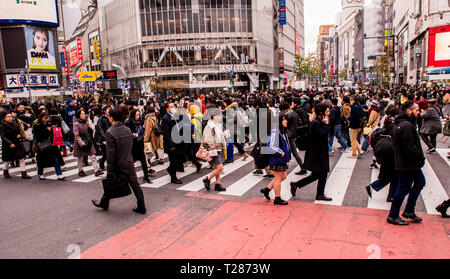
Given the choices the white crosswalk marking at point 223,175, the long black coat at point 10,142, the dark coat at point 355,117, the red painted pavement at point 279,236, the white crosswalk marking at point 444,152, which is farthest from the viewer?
the dark coat at point 355,117

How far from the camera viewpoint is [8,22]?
180 ft

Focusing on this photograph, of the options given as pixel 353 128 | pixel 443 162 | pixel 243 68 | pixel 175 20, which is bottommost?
pixel 443 162

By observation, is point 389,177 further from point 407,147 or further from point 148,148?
point 148,148

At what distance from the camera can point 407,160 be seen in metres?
5.39

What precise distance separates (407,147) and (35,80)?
62850 millimetres

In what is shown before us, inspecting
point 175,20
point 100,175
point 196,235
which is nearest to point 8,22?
point 175,20

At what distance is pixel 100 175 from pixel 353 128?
7674mm

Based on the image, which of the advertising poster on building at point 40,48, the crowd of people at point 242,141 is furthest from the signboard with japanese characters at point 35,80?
the crowd of people at point 242,141

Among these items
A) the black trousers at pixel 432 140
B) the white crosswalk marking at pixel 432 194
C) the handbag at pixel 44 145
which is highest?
the handbag at pixel 44 145

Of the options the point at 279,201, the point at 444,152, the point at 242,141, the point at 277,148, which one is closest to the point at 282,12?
the point at 444,152

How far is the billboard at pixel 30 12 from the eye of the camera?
54500 millimetres

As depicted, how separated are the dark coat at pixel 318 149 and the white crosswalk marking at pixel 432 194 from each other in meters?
1.99

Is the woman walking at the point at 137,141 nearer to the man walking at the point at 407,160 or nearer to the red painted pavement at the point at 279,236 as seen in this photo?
the red painted pavement at the point at 279,236
